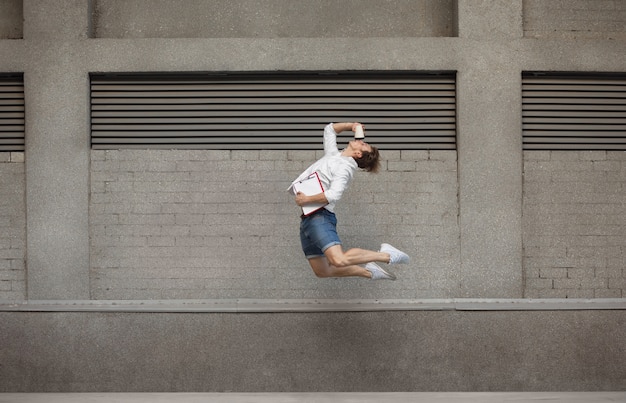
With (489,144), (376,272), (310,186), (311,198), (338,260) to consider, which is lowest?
(376,272)

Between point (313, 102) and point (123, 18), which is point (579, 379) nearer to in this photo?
point (313, 102)

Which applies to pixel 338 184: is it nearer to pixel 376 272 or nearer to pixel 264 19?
pixel 376 272

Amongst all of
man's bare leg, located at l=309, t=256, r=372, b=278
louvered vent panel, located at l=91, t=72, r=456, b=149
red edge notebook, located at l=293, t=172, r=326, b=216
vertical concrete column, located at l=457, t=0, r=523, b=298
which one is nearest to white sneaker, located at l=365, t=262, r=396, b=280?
man's bare leg, located at l=309, t=256, r=372, b=278

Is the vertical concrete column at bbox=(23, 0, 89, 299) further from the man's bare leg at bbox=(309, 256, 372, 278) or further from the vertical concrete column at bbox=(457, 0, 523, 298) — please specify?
→ the vertical concrete column at bbox=(457, 0, 523, 298)

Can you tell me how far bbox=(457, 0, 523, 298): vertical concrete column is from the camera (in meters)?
9.14

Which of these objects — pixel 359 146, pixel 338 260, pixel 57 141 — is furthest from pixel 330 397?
pixel 57 141

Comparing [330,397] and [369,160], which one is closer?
[369,160]

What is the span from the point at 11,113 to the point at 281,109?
10.4 feet

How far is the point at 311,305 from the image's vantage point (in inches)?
352

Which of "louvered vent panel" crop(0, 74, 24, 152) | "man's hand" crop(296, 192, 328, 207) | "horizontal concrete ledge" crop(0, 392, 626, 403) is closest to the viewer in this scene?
"man's hand" crop(296, 192, 328, 207)

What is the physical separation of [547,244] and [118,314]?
4.98 m

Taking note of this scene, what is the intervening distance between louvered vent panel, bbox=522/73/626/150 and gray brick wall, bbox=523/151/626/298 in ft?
0.67

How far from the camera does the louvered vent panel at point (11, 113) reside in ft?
30.5

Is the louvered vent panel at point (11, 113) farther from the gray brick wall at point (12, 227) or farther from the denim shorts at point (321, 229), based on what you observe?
the denim shorts at point (321, 229)
